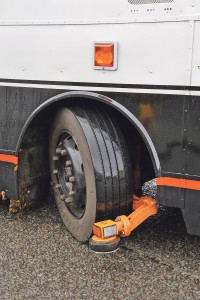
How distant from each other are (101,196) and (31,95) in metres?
0.79

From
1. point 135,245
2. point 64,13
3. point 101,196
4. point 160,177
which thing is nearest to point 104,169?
point 101,196

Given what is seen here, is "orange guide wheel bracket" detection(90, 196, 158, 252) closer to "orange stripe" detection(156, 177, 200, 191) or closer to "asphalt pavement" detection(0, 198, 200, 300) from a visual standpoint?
"asphalt pavement" detection(0, 198, 200, 300)

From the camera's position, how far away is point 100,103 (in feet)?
10.4

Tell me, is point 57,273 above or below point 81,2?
below

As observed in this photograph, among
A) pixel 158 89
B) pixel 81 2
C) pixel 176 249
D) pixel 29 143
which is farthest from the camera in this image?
pixel 29 143

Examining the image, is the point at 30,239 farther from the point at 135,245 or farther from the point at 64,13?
the point at 64,13

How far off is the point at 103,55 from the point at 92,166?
0.65m

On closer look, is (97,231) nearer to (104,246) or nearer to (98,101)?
(104,246)

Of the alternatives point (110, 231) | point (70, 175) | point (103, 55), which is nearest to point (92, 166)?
point (70, 175)

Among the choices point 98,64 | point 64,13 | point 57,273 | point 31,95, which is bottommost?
point 57,273

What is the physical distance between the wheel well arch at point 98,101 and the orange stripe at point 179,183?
0.16 ft

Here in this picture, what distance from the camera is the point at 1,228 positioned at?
3.57 meters

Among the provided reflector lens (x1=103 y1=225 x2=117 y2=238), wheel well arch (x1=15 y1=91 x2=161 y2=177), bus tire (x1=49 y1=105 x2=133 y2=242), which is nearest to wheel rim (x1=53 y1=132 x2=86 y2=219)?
bus tire (x1=49 y1=105 x2=133 y2=242)

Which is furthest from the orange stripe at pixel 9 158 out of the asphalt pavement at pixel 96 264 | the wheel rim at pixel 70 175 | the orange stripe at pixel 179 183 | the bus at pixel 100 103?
the orange stripe at pixel 179 183
